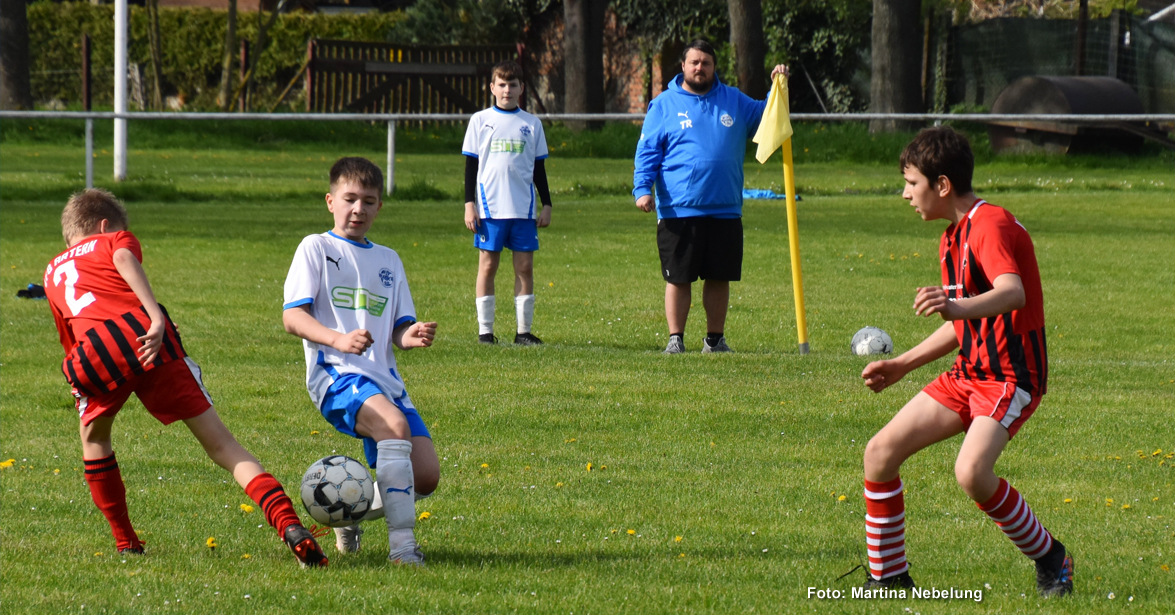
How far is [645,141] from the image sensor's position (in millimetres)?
9641

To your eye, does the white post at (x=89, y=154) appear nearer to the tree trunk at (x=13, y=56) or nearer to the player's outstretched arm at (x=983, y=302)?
the tree trunk at (x=13, y=56)

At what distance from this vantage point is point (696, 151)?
31.1 feet

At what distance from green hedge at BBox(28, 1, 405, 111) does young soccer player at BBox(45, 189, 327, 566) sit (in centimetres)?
3267

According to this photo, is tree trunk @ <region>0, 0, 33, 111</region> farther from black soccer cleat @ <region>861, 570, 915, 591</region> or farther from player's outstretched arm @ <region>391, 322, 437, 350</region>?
black soccer cleat @ <region>861, 570, 915, 591</region>

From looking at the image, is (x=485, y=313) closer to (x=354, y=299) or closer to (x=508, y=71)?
(x=508, y=71)

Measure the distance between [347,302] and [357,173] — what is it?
0.48m

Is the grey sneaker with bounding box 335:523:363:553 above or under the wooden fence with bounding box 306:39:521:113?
under

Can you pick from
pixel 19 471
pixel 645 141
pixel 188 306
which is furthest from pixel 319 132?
pixel 19 471

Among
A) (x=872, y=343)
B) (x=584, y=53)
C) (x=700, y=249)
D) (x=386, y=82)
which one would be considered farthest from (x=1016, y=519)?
(x=386, y=82)

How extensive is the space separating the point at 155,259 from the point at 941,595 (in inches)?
464

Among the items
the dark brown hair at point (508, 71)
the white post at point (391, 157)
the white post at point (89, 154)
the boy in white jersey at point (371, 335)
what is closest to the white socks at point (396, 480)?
the boy in white jersey at point (371, 335)

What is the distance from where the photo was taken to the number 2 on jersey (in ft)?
16.1

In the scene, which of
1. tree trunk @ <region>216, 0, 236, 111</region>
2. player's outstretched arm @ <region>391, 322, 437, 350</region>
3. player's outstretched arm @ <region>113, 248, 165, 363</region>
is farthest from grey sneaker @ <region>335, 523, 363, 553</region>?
tree trunk @ <region>216, 0, 236, 111</region>

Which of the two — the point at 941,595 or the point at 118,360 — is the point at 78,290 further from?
the point at 941,595
